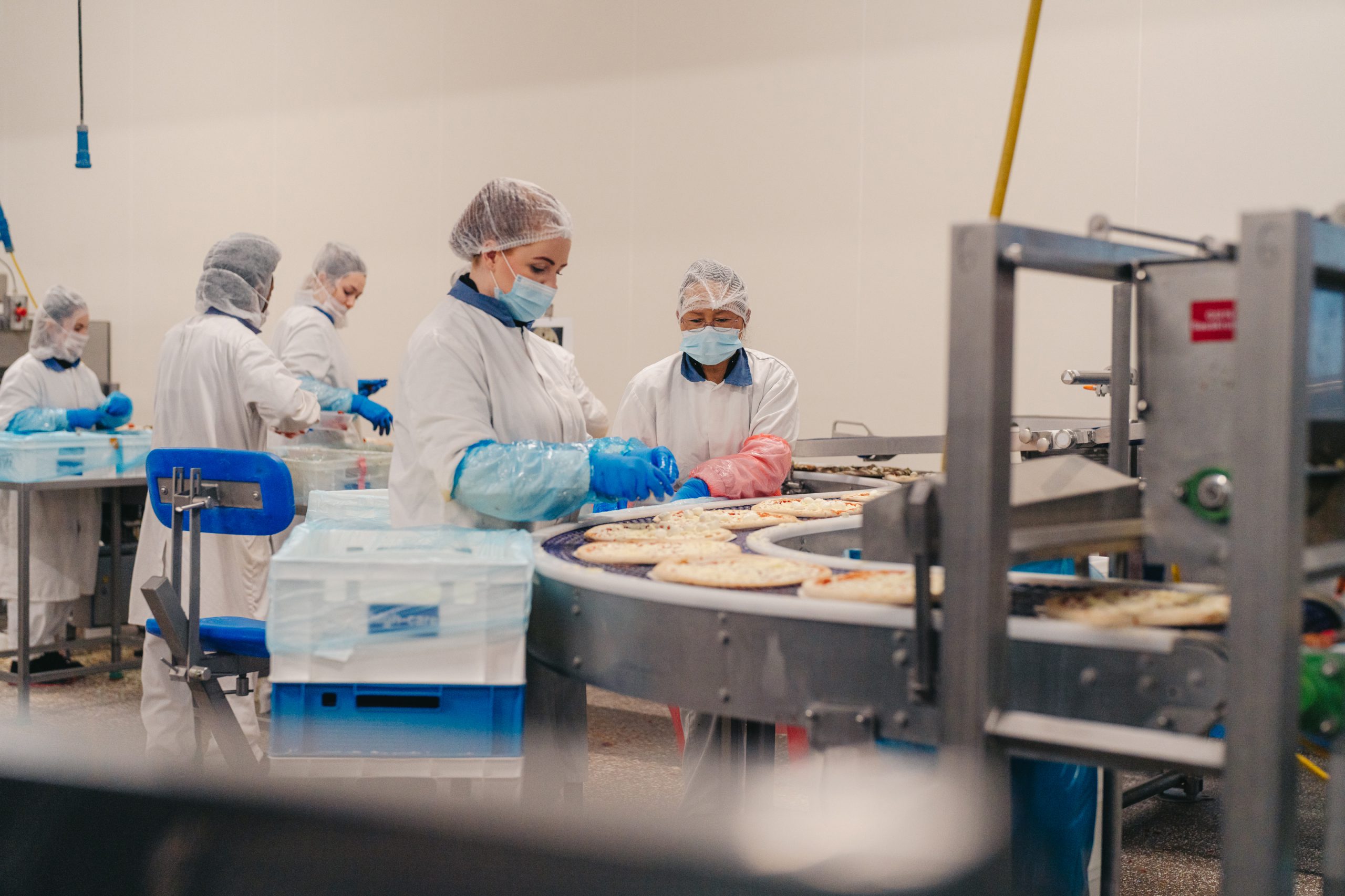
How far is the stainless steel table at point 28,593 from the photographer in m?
3.56

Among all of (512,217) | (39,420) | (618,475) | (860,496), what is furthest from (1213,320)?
(39,420)

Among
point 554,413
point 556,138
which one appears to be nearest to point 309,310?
point 556,138

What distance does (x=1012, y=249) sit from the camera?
99 cm

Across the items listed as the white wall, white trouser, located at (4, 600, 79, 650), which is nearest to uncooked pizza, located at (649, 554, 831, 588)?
the white wall

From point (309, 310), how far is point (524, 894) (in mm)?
4221

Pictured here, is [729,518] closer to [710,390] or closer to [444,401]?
[444,401]

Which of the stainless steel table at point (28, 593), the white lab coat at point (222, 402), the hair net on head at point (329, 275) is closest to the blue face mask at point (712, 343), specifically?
the white lab coat at point (222, 402)

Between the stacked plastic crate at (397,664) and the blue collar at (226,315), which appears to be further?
the blue collar at (226,315)

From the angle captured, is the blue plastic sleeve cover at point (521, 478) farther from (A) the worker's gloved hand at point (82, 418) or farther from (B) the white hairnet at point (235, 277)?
(A) the worker's gloved hand at point (82, 418)

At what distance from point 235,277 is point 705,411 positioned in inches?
59.8

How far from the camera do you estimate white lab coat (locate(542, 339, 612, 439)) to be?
223 centimetres

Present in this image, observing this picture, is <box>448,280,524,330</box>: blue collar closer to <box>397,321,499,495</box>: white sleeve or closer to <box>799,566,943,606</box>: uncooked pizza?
<box>397,321,499,495</box>: white sleeve

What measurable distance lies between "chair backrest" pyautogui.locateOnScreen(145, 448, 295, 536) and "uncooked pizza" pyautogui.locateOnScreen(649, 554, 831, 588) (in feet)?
3.79

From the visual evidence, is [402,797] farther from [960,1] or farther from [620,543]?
[960,1]
